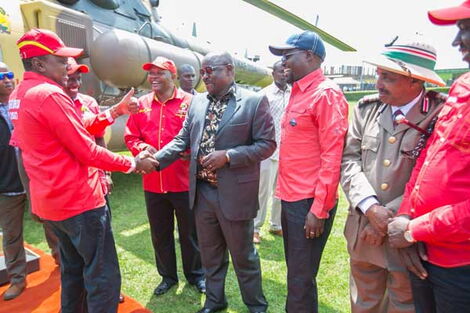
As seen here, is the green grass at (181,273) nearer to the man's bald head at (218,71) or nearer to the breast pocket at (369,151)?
the breast pocket at (369,151)

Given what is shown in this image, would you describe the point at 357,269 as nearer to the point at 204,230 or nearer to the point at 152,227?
the point at 204,230

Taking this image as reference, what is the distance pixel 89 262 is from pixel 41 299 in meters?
1.08

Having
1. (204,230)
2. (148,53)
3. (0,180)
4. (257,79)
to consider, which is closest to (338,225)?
(204,230)

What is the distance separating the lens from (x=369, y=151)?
198 cm

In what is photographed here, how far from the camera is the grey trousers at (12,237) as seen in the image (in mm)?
3023

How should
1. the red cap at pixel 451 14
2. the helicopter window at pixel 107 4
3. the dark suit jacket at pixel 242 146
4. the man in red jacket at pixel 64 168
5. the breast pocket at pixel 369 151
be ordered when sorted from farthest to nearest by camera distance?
1. the helicopter window at pixel 107 4
2. the dark suit jacket at pixel 242 146
3. the man in red jacket at pixel 64 168
4. the breast pocket at pixel 369 151
5. the red cap at pixel 451 14

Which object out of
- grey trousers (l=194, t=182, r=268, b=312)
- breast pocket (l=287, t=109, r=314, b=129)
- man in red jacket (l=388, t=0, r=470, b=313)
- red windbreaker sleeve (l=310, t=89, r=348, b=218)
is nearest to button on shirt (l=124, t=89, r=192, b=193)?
grey trousers (l=194, t=182, r=268, b=312)

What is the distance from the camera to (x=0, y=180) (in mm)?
2994

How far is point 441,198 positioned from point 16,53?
15.7ft

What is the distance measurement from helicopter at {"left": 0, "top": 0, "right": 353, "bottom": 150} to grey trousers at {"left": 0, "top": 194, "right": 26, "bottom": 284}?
2.08 meters

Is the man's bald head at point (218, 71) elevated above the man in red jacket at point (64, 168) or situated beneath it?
elevated above

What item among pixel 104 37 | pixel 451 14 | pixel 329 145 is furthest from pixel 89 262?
pixel 104 37

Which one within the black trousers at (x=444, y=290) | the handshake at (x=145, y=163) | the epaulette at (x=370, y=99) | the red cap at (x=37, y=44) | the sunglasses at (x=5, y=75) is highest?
the red cap at (x=37, y=44)

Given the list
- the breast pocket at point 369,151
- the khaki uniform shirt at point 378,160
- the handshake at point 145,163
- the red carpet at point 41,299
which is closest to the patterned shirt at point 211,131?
the handshake at point 145,163
